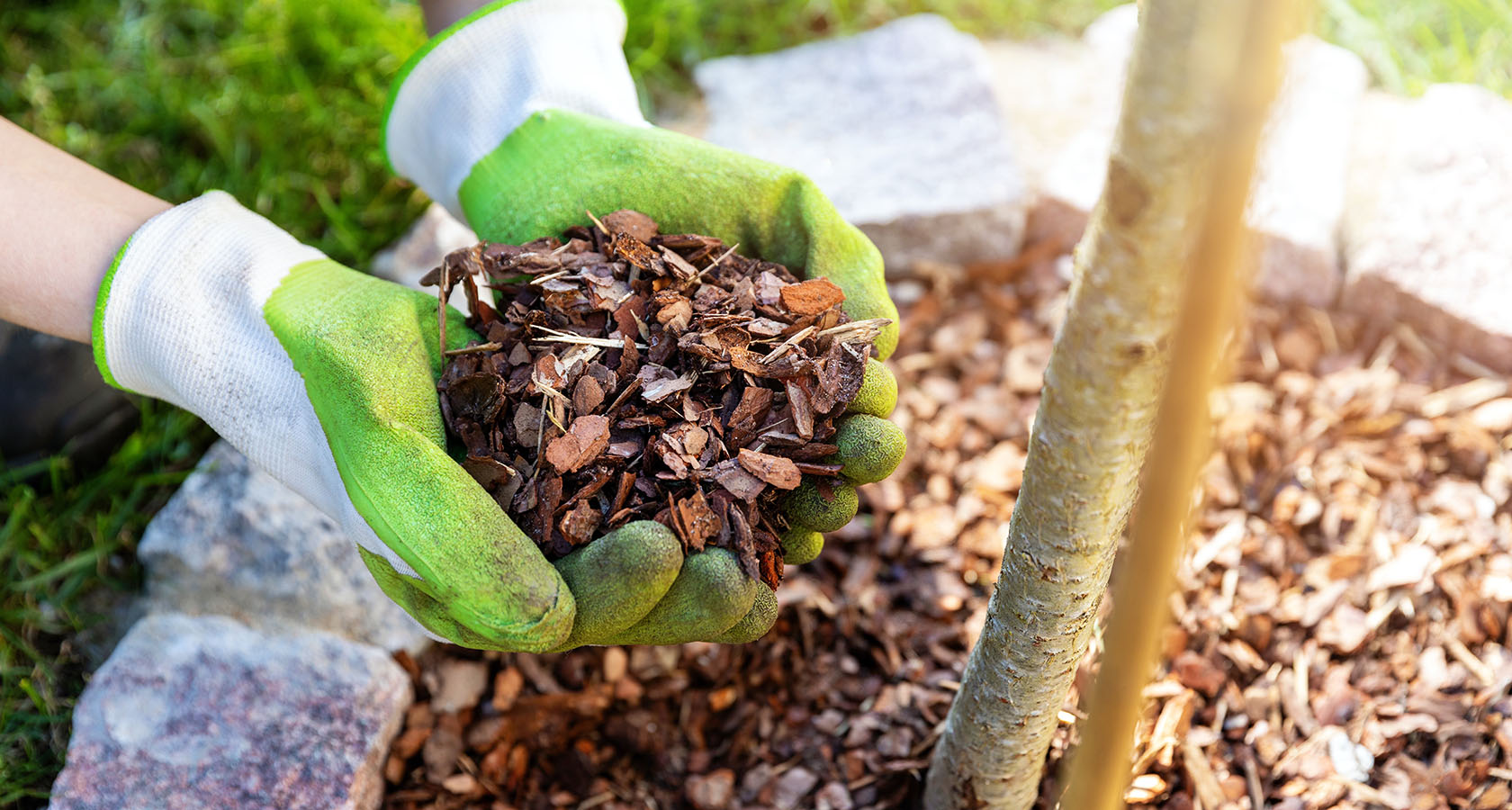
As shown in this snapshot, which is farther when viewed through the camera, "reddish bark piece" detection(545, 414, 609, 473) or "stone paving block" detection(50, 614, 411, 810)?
"stone paving block" detection(50, 614, 411, 810)

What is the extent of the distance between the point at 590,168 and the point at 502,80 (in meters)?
0.34

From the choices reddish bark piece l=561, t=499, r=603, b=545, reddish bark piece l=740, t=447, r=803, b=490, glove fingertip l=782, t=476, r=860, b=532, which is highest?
reddish bark piece l=740, t=447, r=803, b=490

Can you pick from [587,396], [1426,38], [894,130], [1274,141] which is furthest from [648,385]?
[1426,38]

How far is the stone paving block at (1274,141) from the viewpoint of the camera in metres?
2.58

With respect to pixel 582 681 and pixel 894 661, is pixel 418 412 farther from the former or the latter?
pixel 894 661

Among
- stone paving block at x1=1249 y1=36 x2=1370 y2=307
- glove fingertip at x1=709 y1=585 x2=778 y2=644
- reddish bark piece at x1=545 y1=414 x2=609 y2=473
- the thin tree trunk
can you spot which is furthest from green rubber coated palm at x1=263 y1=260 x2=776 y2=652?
stone paving block at x1=1249 y1=36 x2=1370 y2=307

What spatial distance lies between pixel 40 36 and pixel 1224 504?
143 inches

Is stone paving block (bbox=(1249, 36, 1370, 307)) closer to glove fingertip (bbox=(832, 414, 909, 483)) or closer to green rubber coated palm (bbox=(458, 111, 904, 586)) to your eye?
green rubber coated palm (bbox=(458, 111, 904, 586))

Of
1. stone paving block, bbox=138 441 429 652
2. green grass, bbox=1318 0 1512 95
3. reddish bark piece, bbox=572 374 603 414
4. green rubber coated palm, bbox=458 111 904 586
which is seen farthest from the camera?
green grass, bbox=1318 0 1512 95

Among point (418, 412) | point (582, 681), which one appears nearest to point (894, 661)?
point (582, 681)

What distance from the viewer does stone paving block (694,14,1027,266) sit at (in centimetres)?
274

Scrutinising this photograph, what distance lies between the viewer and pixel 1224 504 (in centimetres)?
224

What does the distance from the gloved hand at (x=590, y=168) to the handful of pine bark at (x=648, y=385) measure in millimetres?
65

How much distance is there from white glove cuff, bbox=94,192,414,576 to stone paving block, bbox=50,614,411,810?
1.37 feet
